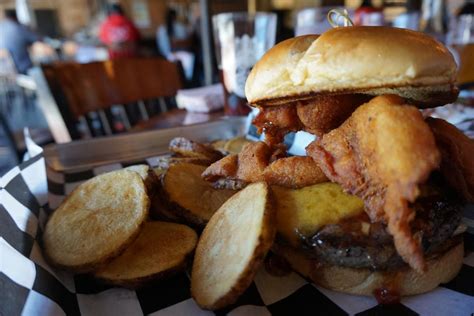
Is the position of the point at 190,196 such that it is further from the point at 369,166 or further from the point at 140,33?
the point at 140,33

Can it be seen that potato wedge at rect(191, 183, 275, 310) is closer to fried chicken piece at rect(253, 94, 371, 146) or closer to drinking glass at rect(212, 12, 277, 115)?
fried chicken piece at rect(253, 94, 371, 146)

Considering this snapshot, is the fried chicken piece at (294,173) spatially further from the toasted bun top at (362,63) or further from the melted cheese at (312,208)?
the toasted bun top at (362,63)

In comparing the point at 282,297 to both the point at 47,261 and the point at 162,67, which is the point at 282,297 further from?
the point at 162,67

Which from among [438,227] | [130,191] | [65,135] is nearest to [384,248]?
[438,227]

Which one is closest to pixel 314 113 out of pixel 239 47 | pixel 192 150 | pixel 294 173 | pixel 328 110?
pixel 328 110

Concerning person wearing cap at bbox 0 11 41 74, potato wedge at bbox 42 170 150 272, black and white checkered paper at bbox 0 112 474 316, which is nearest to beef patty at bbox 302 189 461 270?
black and white checkered paper at bbox 0 112 474 316

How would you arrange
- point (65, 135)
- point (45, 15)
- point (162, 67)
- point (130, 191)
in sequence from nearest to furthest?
point (130, 191)
point (65, 135)
point (162, 67)
point (45, 15)

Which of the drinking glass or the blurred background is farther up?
the drinking glass
